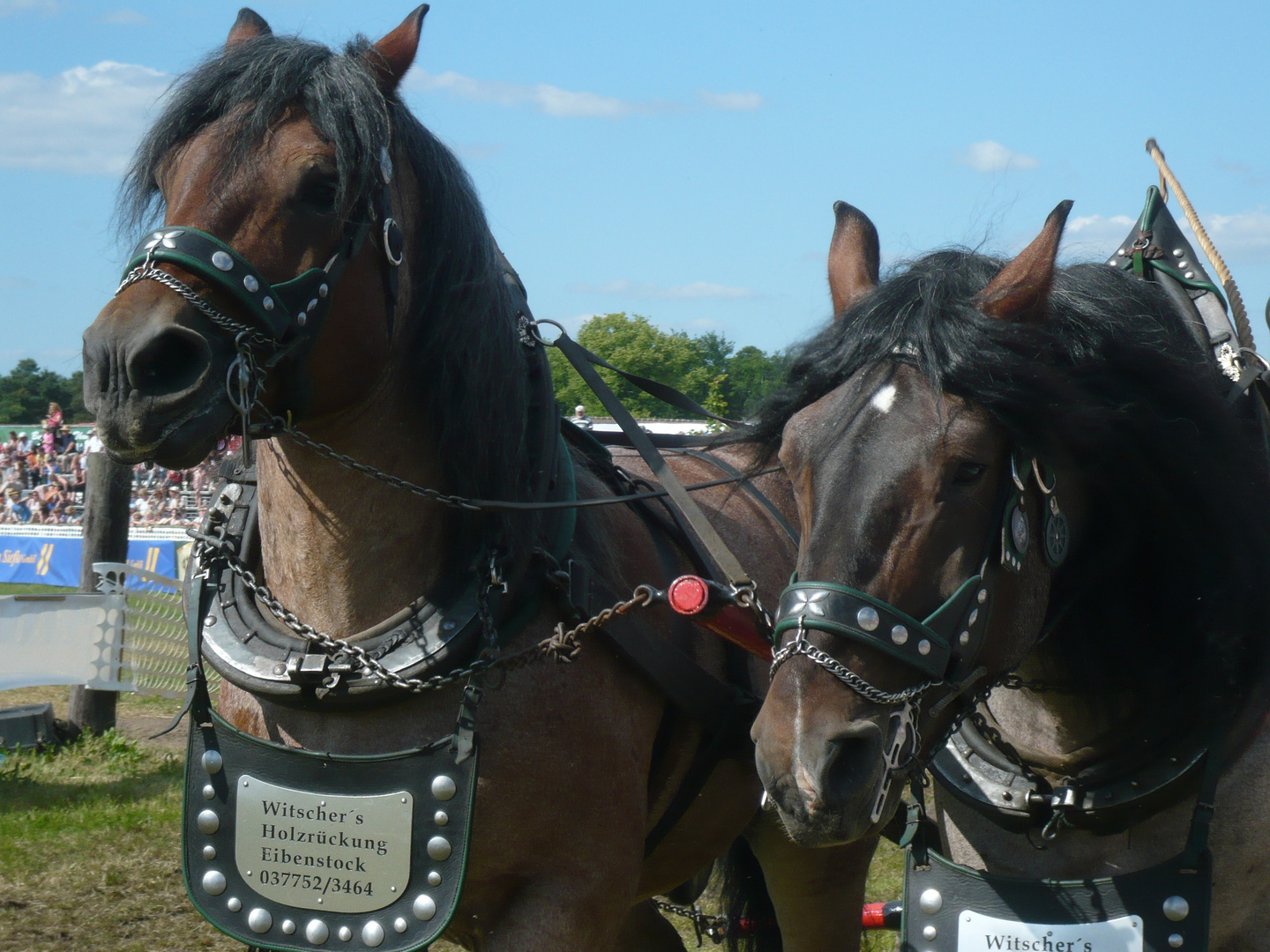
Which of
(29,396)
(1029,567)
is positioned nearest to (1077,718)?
(1029,567)

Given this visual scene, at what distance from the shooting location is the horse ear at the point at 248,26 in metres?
2.48

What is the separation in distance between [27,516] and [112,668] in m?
14.5

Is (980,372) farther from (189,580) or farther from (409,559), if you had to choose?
(189,580)

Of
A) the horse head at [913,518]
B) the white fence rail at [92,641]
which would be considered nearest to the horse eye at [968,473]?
the horse head at [913,518]

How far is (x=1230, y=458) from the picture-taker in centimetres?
203

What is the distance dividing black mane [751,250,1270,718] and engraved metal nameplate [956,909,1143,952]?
398 mm

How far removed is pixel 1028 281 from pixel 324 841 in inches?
60.7

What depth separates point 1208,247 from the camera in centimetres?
267

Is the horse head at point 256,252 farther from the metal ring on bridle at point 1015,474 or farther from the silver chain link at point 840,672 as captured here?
the metal ring on bridle at point 1015,474

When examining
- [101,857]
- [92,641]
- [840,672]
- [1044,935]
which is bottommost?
[101,857]

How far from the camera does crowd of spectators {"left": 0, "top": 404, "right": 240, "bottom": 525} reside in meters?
17.4

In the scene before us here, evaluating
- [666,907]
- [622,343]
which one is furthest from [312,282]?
[622,343]

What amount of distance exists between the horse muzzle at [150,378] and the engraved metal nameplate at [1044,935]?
5.20 feet

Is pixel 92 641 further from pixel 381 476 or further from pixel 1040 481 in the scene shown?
pixel 1040 481
